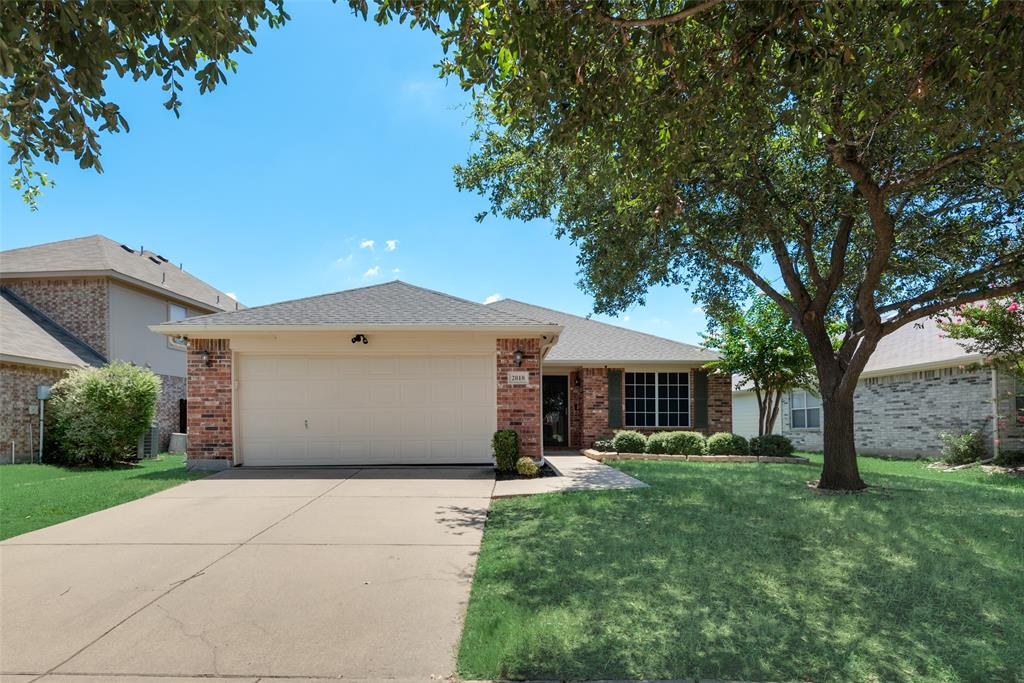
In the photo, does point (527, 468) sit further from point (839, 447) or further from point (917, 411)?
point (917, 411)

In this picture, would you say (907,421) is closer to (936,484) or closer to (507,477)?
(936,484)

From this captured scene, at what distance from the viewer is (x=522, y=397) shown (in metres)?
11.5

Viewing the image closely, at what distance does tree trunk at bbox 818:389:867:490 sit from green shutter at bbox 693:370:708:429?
7.98m

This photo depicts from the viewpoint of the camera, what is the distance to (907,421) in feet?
55.9

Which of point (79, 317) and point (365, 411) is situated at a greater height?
point (79, 317)

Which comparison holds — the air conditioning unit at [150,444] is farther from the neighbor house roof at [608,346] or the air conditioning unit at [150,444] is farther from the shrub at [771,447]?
the shrub at [771,447]

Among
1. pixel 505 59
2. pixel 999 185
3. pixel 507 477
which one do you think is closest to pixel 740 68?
pixel 505 59

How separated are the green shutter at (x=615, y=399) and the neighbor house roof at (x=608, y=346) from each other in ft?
2.01

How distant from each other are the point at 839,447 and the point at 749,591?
19.3 ft

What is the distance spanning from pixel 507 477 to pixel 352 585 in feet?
19.0

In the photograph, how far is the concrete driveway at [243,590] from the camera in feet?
12.1

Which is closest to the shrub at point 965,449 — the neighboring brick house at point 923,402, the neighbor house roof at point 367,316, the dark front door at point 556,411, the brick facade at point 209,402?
the neighboring brick house at point 923,402

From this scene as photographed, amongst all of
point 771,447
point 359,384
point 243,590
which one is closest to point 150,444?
point 359,384

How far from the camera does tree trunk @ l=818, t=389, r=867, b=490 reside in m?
9.35
